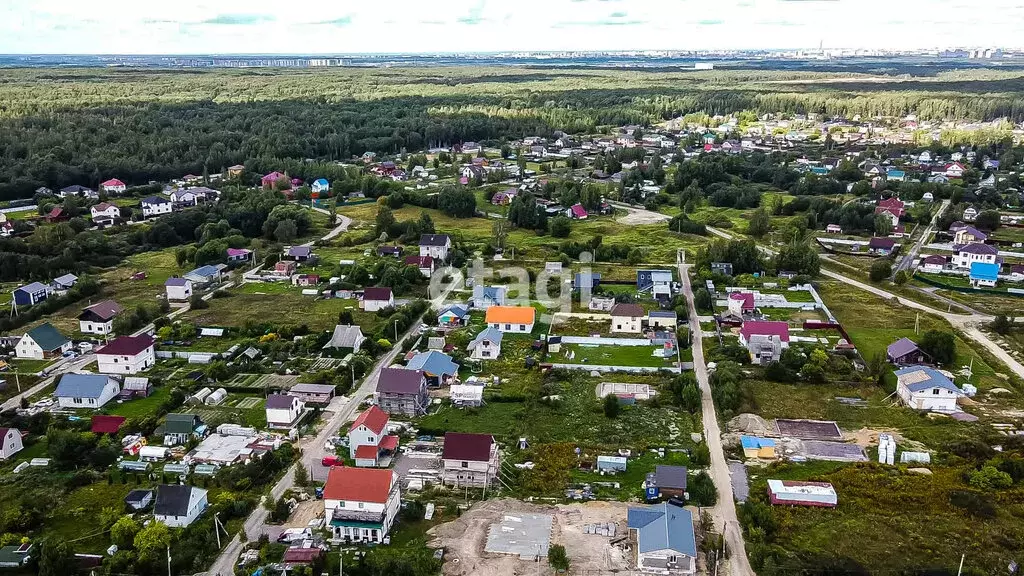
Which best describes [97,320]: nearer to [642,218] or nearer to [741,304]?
[741,304]

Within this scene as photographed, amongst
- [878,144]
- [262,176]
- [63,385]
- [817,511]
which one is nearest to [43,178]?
[262,176]

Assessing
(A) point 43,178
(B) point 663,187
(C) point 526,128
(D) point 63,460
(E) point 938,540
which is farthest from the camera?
(C) point 526,128

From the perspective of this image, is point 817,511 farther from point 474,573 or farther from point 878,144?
point 878,144

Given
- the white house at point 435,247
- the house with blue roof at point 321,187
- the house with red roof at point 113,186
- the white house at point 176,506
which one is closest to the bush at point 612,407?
the white house at point 176,506

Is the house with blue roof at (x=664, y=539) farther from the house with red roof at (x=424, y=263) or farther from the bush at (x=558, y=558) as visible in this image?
the house with red roof at (x=424, y=263)

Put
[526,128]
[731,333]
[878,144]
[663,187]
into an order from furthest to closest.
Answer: [526,128] < [878,144] < [663,187] < [731,333]

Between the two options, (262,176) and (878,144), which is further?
(878,144)

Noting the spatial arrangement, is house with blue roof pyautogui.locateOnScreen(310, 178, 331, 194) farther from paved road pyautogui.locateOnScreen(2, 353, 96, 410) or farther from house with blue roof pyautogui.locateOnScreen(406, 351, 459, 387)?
house with blue roof pyautogui.locateOnScreen(406, 351, 459, 387)
